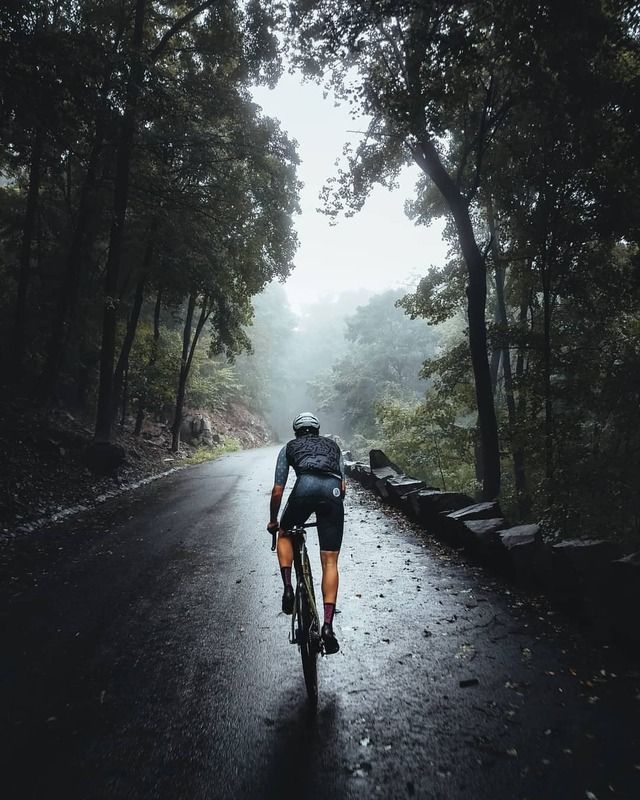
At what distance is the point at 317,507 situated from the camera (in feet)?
12.2

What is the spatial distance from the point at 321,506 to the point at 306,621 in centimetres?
89

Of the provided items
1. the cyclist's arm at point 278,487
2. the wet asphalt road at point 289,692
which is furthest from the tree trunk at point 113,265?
the cyclist's arm at point 278,487

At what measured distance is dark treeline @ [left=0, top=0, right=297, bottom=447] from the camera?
39.7 feet

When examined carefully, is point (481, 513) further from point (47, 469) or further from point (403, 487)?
point (47, 469)

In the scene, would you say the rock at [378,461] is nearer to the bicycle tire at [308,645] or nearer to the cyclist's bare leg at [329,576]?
the cyclist's bare leg at [329,576]

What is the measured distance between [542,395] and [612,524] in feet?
9.82

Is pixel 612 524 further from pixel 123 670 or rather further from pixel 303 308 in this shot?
pixel 303 308

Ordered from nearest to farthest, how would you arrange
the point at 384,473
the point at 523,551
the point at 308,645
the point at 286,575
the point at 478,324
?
1. the point at 308,645
2. the point at 286,575
3. the point at 523,551
4. the point at 478,324
5. the point at 384,473

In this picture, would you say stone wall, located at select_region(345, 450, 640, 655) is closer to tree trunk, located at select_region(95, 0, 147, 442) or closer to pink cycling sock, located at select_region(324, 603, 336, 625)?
pink cycling sock, located at select_region(324, 603, 336, 625)

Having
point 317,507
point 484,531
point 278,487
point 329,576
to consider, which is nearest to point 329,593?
point 329,576

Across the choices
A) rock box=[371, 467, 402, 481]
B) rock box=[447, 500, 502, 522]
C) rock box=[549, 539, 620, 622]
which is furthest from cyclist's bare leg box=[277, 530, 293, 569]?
rock box=[371, 467, 402, 481]

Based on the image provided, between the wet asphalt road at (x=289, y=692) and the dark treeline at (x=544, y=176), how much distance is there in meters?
5.02

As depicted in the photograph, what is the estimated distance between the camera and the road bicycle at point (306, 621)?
3098mm

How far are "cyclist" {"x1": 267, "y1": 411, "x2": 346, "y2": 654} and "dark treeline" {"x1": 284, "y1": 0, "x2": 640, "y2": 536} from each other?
630cm
